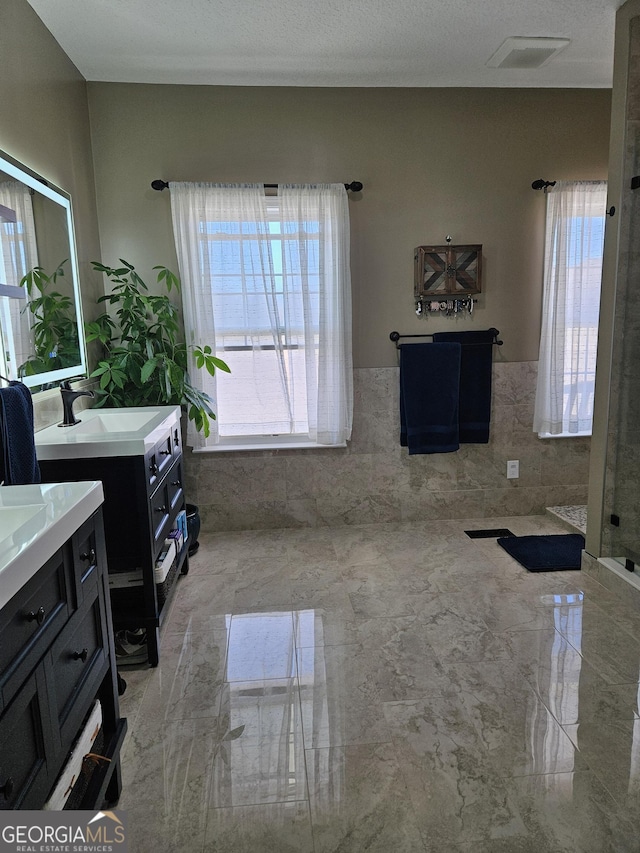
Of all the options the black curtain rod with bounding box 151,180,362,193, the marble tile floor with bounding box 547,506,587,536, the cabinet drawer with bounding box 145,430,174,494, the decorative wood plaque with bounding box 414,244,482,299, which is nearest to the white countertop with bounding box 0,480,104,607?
the cabinet drawer with bounding box 145,430,174,494

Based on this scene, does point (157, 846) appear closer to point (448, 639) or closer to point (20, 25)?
point (448, 639)

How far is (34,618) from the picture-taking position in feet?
3.64

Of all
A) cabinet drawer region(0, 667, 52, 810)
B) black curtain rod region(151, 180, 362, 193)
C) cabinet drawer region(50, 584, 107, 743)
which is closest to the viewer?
cabinet drawer region(0, 667, 52, 810)

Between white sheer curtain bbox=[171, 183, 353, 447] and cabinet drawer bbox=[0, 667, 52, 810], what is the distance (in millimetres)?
2342

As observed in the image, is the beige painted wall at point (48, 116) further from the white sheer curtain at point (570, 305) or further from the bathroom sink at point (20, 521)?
the white sheer curtain at point (570, 305)

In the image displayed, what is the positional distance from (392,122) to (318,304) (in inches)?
A: 45.1

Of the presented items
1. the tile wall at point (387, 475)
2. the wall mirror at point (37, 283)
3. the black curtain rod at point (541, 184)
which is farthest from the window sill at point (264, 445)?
the black curtain rod at point (541, 184)

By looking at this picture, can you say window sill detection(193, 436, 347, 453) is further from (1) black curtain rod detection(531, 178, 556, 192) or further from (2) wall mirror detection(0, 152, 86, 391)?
(1) black curtain rod detection(531, 178, 556, 192)

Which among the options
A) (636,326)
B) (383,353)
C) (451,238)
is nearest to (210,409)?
(383,353)

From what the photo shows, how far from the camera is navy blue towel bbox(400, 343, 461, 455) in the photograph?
138 inches

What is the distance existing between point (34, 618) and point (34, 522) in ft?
0.63

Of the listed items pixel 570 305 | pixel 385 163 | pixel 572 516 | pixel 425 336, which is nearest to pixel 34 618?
pixel 425 336

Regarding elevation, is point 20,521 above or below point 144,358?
below

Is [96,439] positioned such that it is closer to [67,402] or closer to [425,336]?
[67,402]
